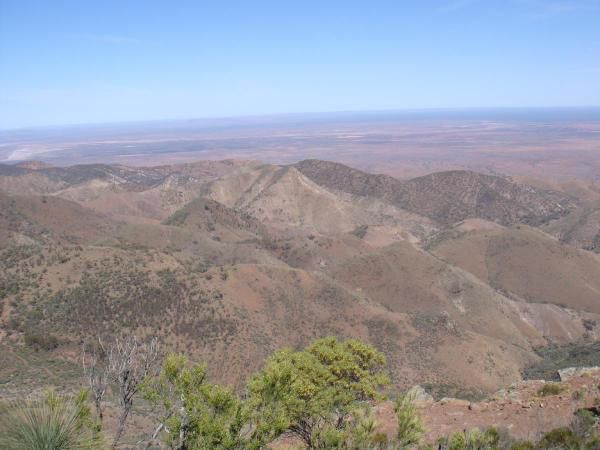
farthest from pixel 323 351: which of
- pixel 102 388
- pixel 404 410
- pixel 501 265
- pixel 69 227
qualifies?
pixel 69 227

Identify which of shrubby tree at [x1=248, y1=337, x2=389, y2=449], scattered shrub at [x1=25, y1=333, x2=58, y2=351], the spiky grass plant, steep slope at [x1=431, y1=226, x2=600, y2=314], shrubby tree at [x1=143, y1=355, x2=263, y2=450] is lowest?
steep slope at [x1=431, y1=226, x2=600, y2=314]

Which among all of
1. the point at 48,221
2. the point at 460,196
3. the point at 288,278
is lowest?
the point at 460,196

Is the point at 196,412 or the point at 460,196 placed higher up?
the point at 196,412

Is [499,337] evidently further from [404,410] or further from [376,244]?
[404,410]

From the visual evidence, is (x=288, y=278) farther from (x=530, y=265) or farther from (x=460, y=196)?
(x=460, y=196)

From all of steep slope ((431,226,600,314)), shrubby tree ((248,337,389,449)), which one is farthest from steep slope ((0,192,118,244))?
steep slope ((431,226,600,314))

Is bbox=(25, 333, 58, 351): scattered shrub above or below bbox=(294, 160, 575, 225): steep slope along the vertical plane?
above

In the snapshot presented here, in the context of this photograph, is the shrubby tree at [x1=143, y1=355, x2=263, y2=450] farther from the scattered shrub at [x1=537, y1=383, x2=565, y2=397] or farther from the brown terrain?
the scattered shrub at [x1=537, y1=383, x2=565, y2=397]

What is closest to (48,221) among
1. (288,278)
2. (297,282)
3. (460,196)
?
(288,278)
